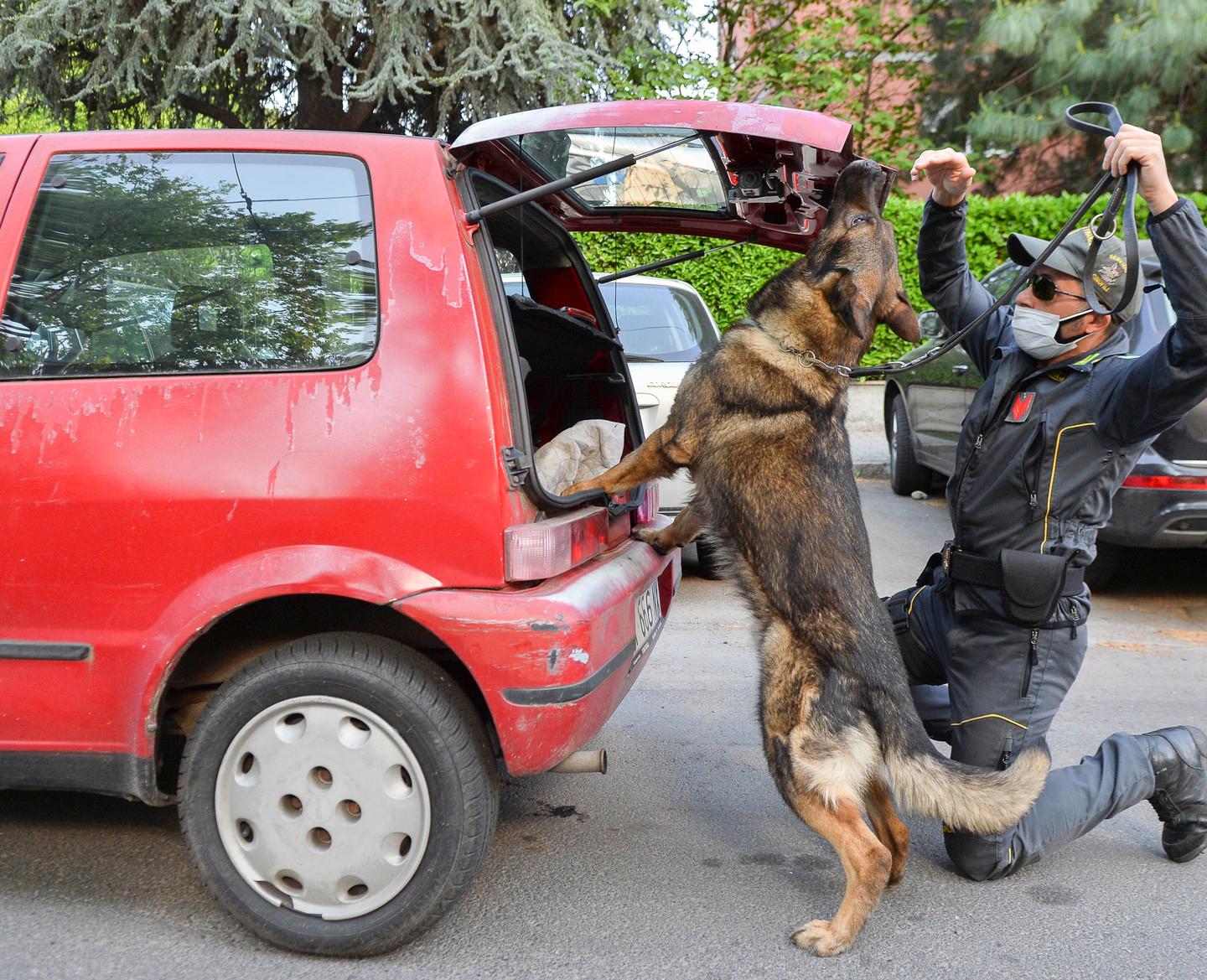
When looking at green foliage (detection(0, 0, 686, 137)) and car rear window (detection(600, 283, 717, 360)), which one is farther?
green foliage (detection(0, 0, 686, 137))

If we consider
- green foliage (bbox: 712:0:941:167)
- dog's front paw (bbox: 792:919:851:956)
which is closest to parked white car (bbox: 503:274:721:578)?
dog's front paw (bbox: 792:919:851:956)

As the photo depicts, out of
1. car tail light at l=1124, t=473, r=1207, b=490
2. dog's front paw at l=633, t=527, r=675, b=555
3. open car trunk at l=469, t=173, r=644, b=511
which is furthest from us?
car tail light at l=1124, t=473, r=1207, b=490

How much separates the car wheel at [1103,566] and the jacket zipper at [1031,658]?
11.0 ft

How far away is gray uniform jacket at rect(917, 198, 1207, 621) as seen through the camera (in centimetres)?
256

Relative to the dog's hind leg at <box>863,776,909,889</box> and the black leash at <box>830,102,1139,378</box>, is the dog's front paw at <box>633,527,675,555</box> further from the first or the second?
the dog's hind leg at <box>863,776,909,889</box>

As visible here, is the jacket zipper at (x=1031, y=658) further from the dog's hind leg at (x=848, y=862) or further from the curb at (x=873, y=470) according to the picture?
the curb at (x=873, y=470)

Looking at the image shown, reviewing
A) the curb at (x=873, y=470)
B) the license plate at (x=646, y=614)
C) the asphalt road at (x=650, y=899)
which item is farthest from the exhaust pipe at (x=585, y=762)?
the curb at (x=873, y=470)

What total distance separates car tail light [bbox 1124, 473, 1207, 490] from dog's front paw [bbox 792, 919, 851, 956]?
3571 millimetres

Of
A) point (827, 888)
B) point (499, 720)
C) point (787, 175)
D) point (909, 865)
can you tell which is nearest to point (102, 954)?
point (499, 720)

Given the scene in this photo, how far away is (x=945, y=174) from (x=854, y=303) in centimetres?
63

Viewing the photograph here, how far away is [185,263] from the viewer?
2572 millimetres

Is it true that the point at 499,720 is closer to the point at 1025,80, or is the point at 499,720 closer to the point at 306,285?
the point at 306,285

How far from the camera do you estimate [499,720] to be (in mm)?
2416

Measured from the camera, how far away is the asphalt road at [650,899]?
2564 millimetres
